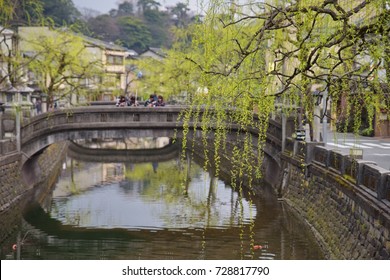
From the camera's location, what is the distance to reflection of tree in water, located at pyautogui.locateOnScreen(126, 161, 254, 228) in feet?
86.9

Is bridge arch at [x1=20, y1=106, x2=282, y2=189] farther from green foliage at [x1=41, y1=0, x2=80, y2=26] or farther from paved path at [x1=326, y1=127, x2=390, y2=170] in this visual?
green foliage at [x1=41, y1=0, x2=80, y2=26]

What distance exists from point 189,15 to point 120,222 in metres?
104

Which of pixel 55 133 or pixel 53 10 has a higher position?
pixel 53 10

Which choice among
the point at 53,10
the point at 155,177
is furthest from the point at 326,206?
the point at 53,10

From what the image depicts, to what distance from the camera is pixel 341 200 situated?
20359 mm

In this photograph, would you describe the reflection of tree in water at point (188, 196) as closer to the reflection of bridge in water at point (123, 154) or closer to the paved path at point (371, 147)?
the reflection of bridge in water at point (123, 154)

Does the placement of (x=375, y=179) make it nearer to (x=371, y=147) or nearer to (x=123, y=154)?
(x=371, y=147)

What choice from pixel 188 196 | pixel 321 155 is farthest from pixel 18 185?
pixel 321 155

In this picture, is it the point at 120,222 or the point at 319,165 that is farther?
the point at 120,222

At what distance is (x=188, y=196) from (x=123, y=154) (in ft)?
68.7

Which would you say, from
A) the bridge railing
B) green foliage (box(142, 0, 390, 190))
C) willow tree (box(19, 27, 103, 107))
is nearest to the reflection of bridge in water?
willow tree (box(19, 27, 103, 107))

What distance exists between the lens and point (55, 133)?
3288cm

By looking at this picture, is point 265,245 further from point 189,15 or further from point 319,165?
point 189,15

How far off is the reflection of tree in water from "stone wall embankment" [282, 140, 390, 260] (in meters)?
2.60
